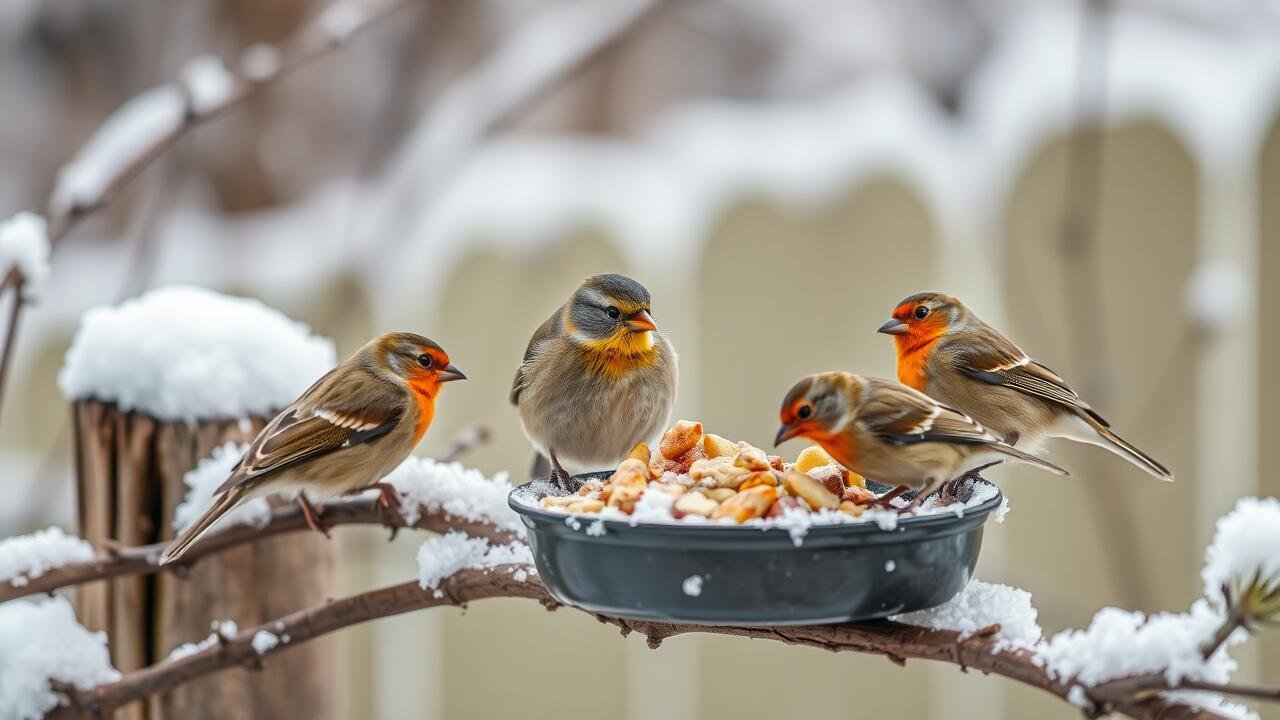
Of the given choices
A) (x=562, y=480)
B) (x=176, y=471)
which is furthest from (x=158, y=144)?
(x=562, y=480)

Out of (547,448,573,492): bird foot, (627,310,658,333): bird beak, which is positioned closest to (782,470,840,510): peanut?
(547,448,573,492): bird foot

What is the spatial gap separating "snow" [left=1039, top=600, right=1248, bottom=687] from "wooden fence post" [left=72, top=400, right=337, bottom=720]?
1.51 meters

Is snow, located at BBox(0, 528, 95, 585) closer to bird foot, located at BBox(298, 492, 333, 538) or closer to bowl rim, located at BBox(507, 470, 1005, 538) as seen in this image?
bird foot, located at BBox(298, 492, 333, 538)

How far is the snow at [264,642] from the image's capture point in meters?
2.00

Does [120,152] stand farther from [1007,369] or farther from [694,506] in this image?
[1007,369]

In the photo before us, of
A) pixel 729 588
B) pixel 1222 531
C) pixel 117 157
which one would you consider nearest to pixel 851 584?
pixel 729 588

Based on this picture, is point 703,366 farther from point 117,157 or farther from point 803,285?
point 117,157

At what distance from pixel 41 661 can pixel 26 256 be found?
0.68 m

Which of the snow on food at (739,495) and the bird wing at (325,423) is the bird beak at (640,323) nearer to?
the snow on food at (739,495)

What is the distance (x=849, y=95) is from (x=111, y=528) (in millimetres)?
4084

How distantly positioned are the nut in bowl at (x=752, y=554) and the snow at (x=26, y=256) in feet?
3.35

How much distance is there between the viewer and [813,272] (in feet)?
15.5

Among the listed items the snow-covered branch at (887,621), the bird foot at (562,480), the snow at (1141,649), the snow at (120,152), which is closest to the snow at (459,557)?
the snow-covered branch at (887,621)

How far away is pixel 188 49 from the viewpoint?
6.02m
